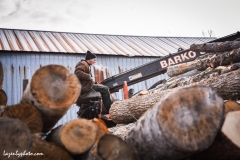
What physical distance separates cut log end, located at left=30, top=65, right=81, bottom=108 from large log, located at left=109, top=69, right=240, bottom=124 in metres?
2.39

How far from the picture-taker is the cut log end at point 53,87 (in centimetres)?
249

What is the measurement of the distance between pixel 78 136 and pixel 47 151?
300 millimetres

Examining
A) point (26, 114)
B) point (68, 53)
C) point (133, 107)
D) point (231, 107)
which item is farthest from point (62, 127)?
point (68, 53)

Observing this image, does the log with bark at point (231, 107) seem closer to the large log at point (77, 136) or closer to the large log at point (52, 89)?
the large log at point (77, 136)

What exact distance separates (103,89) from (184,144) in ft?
17.4

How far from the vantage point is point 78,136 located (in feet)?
8.14

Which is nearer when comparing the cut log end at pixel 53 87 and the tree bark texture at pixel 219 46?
the cut log end at pixel 53 87

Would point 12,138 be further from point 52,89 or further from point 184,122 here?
point 184,122

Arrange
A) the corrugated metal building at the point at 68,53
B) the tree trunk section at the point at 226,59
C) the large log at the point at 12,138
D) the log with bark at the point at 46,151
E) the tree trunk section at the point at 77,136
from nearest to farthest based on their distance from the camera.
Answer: the large log at the point at 12,138, the log with bark at the point at 46,151, the tree trunk section at the point at 77,136, the tree trunk section at the point at 226,59, the corrugated metal building at the point at 68,53

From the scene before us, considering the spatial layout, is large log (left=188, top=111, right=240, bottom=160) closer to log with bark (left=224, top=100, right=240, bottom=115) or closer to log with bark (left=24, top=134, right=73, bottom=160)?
log with bark (left=224, top=100, right=240, bottom=115)

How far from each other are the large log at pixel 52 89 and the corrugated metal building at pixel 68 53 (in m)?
9.14

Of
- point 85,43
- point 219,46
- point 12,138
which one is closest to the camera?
point 12,138

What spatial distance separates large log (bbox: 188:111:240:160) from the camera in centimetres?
253

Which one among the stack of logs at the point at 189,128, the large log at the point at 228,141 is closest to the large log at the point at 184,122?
the stack of logs at the point at 189,128
